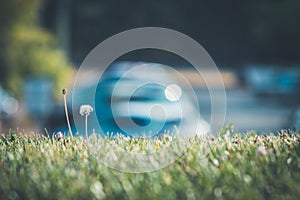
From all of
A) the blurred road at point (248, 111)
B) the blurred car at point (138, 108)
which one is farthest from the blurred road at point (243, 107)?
the blurred car at point (138, 108)

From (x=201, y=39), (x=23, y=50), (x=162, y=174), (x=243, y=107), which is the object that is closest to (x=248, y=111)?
(x=243, y=107)

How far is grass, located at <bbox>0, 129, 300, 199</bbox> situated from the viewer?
420 centimetres

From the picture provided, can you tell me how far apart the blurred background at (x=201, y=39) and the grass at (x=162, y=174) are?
75.8 feet

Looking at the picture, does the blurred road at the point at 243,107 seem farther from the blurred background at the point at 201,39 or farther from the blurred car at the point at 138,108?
the blurred car at the point at 138,108

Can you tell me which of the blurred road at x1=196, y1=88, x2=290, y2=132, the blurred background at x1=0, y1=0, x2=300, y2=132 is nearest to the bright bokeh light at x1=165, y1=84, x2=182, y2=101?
the blurred road at x1=196, y1=88, x2=290, y2=132

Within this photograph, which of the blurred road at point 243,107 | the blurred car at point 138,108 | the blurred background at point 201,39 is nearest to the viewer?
the blurred car at point 138,108

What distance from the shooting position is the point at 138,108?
12328mm

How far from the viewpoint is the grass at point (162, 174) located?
13.8 ft

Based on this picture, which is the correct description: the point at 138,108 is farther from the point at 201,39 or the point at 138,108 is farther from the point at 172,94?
the point at 201,39

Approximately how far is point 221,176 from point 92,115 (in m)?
7.29

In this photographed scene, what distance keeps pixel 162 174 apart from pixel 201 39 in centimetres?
5043

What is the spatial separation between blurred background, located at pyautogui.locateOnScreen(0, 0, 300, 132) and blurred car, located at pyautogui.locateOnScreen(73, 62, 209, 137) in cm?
1388

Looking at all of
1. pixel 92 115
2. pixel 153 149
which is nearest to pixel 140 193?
pixel 153 149

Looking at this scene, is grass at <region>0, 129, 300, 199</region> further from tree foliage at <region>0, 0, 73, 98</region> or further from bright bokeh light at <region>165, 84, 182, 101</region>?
tree foliage at <region>0, 0, 73, 98</region>
